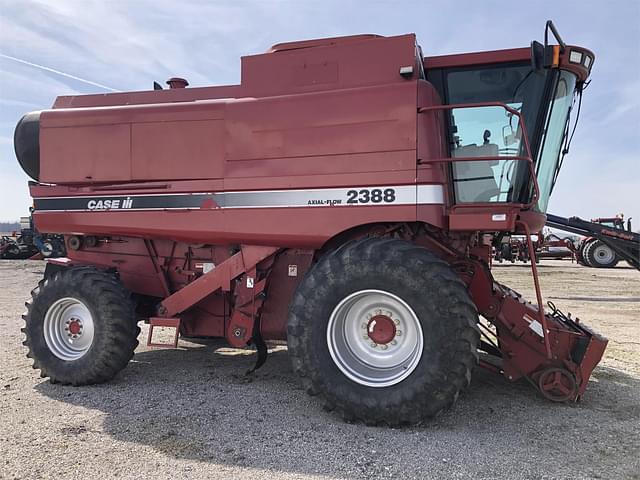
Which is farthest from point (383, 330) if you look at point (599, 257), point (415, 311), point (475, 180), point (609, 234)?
point (599, 257)

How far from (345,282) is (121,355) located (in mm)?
2401

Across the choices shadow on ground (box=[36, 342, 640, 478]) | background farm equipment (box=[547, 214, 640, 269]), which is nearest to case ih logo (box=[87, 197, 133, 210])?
shadow on ground (box=[36, 342, 640, 478])

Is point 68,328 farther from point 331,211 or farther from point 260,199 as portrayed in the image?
point 331,211

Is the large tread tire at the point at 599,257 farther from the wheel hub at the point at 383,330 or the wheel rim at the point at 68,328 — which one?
the wheel rim at the point at 68,328

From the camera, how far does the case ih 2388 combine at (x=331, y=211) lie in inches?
165

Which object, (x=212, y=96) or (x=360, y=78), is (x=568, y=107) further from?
(x=212, y=96)

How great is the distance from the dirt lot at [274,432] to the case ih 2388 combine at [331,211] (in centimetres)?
28

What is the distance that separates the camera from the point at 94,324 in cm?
507

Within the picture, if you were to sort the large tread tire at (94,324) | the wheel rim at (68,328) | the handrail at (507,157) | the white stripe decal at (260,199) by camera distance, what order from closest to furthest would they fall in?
the handrail at (507,157), the white stripe decal at (260,199), the large tread tire at (94,324), the wheel rim at (68,328)

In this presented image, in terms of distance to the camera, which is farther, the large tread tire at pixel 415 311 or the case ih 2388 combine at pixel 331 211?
the case ih 2388 combine at pixel 331 211

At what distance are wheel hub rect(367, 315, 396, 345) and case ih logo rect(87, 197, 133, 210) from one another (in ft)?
8.98

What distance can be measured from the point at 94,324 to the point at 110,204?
1.21m

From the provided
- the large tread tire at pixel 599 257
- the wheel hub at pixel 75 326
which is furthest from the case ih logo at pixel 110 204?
the large tread tire at pixel 599 257

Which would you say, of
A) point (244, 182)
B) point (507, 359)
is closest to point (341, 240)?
point (244, 182)
